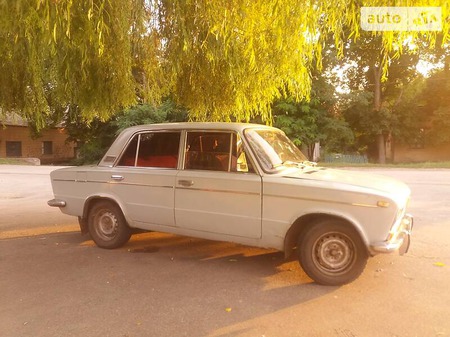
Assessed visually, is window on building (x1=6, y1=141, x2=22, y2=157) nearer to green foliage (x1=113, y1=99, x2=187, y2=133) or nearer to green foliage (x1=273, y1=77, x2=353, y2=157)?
green foliage (x1=113, y1=99, x2=187, y2=133)

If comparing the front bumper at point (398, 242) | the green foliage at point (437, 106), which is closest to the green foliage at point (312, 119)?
the green foliage at point (437, 106)

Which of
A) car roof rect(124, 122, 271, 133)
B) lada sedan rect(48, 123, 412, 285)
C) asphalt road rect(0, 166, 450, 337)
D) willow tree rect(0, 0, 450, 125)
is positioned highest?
willow tree rect(0, 0, 450, 125)

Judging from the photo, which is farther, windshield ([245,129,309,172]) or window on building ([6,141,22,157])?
window on building ([6,141,22,157])

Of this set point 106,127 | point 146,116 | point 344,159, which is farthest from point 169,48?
point 344,159

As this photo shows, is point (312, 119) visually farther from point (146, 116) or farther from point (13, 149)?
point (13, 149)

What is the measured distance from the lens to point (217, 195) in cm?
502

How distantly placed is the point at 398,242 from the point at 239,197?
6.18 feet

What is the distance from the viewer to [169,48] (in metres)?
5.32

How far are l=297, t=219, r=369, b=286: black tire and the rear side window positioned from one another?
84.5 inches

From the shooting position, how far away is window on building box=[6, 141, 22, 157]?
38297mm

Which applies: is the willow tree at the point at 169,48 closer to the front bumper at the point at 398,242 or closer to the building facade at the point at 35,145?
the front bumper at the point at 398,242

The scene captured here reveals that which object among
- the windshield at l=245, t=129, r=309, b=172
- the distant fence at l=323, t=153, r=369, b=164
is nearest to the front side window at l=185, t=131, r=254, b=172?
the windshield at l=245, t=129, r=309, b=172

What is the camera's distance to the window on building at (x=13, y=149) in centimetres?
3830

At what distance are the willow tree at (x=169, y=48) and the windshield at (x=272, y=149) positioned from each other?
1.11 meters
